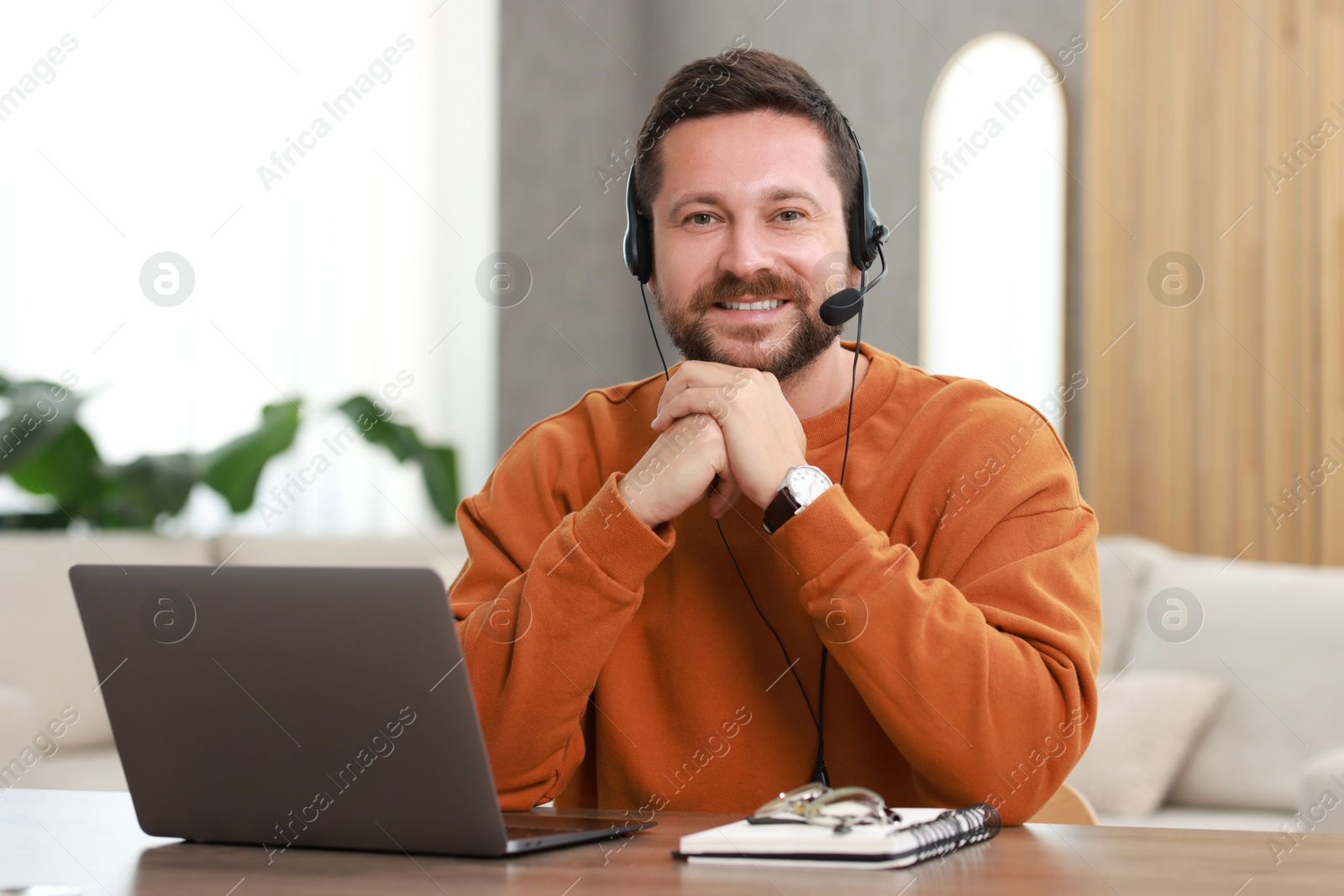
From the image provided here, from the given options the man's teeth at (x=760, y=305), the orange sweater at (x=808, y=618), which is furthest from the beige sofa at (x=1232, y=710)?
the man's teeth at (x=760, y=305)

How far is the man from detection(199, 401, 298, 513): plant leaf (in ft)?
5.88

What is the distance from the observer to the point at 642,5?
4297 mm

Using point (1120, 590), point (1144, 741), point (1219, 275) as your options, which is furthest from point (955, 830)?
point (1219, 275)

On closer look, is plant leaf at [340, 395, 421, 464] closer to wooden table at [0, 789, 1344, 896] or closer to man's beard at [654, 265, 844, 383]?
man's beard at [654, 265, 844, 383]

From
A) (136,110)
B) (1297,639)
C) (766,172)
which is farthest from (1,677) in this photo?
(1297,639)

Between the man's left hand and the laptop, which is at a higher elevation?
the man's left hand

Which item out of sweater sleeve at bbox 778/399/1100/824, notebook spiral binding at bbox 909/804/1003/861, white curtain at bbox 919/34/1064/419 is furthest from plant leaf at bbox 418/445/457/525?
notebook spiral binding at bbox 909/804/1003/861

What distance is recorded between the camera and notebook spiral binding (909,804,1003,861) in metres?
0.76

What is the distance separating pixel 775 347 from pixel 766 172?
174 millimetres

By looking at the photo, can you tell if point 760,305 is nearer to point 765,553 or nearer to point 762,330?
point 762,330

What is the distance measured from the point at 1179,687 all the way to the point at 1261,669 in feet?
0.51

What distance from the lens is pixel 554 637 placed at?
1096mm

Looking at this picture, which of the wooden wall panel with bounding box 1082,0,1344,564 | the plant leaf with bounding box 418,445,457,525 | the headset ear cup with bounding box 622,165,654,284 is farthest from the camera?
the plant leaf with bounding box 418,445,457,525

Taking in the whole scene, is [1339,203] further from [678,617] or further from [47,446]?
[47,446]
